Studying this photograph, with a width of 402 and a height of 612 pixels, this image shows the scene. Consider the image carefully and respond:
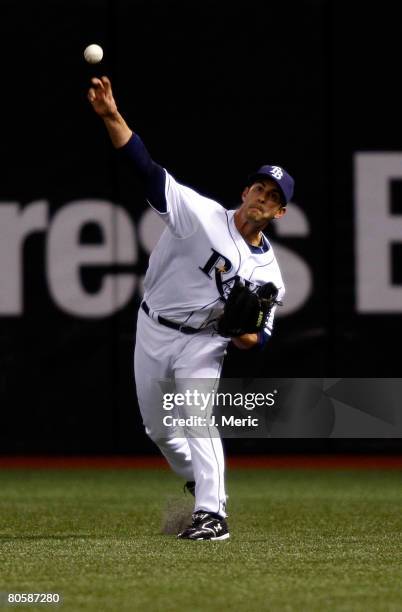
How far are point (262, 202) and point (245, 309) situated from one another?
546 millimetres

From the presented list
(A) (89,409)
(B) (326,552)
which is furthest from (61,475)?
(B) (326,552)

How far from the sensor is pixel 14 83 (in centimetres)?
1112

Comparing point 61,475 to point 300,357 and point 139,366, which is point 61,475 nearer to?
point 300,357

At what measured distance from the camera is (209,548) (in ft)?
19.7

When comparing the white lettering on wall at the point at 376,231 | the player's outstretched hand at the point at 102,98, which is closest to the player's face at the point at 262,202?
the player's outstretched hand at the point at 102,98

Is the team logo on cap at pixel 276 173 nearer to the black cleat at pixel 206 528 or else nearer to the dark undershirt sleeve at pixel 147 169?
the dark undershirt sleeve at pixel 147 169

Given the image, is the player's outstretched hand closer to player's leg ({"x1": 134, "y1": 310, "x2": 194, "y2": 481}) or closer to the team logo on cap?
the team logo on cap

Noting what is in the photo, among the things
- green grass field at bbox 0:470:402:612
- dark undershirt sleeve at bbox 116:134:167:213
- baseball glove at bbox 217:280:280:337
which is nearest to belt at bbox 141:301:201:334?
baseball glove at bbox 217:280:280:337

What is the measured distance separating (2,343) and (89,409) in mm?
813

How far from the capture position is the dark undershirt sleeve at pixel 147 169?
6.21 metres

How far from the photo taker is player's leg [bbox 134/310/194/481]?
668cm

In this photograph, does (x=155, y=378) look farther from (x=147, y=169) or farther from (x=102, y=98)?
(x=102, y=98)

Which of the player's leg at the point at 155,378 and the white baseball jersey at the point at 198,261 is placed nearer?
the white baseball jersey at the point at 198,261

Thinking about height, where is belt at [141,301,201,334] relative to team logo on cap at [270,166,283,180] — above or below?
below
